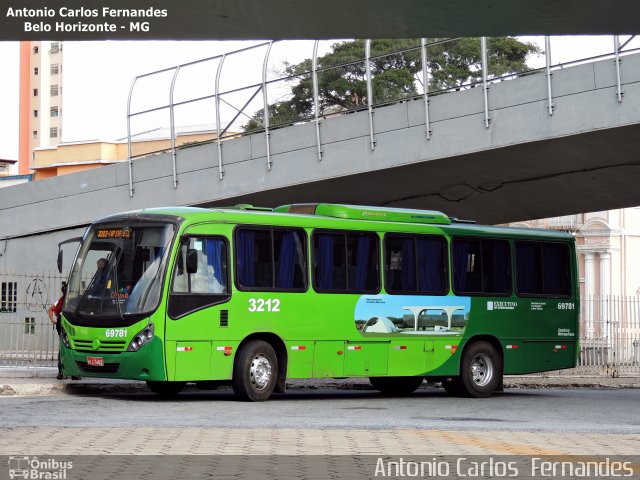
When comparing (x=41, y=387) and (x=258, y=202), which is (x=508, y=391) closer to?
(x=258, y=202)

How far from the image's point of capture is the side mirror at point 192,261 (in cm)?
1961

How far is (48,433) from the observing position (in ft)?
42.4

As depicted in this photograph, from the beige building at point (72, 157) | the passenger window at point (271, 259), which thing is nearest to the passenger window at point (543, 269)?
the passenger window at point (271, 259)

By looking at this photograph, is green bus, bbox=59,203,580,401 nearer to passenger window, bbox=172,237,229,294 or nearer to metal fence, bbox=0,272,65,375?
passenger window, bbox=172,237,229,294

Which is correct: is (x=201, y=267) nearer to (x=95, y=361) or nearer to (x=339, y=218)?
(x=95, y=361)

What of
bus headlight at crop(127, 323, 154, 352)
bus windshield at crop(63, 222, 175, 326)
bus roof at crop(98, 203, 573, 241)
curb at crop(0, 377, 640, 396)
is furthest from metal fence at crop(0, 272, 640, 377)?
bus roof at crop(98, 203, 573, 241)

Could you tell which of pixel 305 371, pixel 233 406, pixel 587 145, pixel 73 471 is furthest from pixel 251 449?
pixel 587 145

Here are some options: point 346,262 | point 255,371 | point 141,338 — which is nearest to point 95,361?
point 141,338

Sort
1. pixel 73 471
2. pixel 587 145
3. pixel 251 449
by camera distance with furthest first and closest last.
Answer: pixel 587 145 → pixel 251 449 → pixel 73 471

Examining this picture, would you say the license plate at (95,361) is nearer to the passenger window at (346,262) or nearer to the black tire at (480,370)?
the passenger window at (346,262)

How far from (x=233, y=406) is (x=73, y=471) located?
28.3 ft

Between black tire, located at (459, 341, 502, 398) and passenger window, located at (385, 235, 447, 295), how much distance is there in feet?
4.34

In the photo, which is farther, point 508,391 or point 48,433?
point 508,391

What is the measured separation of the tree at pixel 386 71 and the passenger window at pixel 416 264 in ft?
14.2
